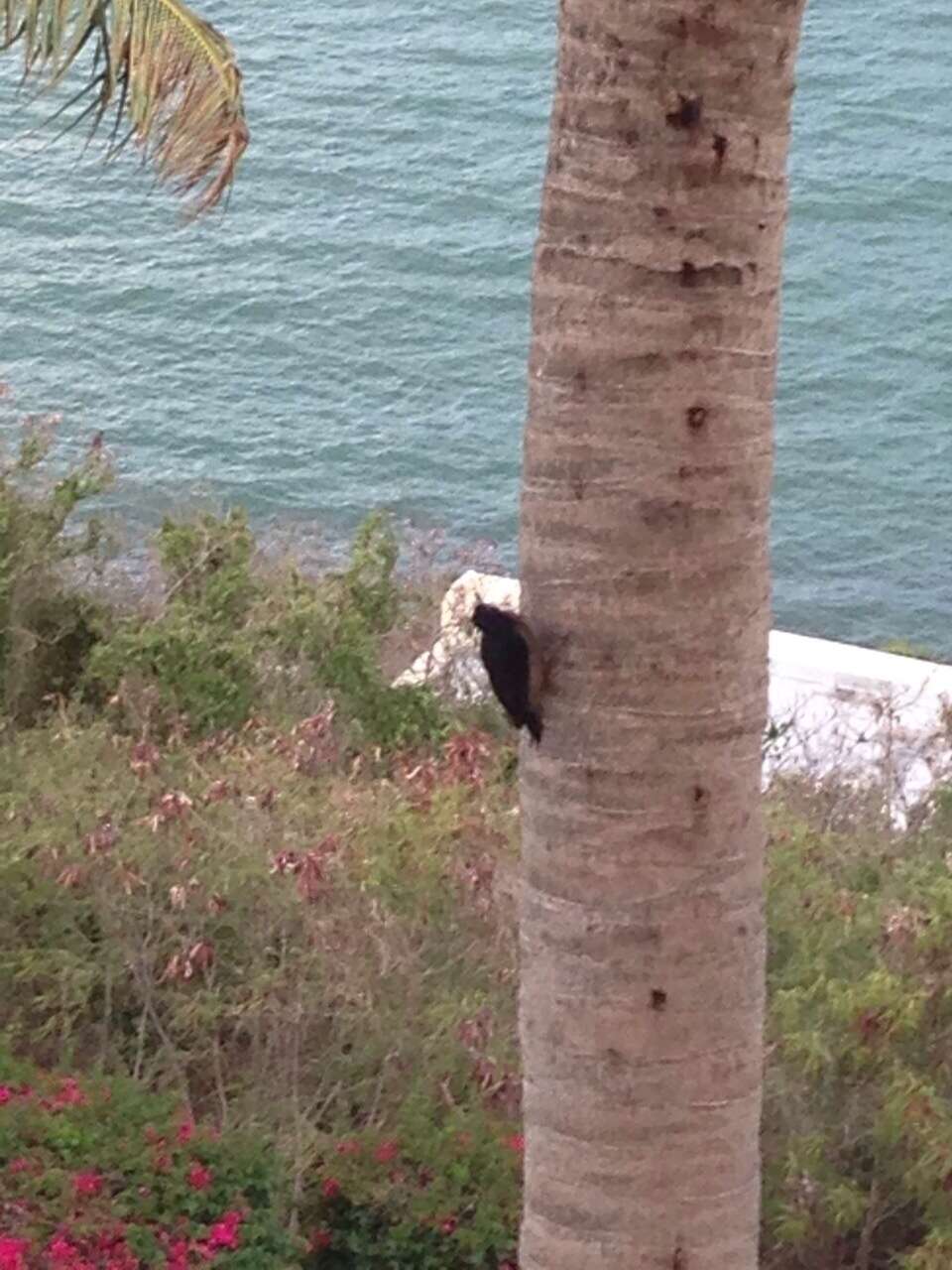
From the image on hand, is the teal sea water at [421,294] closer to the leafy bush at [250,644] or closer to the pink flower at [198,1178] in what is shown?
the leafy bush at [250,644]

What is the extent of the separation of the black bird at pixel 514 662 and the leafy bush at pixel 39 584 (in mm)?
7357

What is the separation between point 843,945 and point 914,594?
19.1 meters

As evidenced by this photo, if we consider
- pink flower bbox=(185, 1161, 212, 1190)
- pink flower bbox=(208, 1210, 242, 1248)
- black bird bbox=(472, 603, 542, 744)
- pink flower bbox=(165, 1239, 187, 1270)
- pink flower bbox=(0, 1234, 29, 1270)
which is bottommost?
pink flower bbox=(165, 1239, 187, 1270)

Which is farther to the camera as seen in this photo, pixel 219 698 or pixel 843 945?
pixel 219 698

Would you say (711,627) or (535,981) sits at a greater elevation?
(711,627)

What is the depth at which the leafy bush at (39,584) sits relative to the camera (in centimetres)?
1026

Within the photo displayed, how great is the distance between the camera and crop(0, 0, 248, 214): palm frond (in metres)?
8.68

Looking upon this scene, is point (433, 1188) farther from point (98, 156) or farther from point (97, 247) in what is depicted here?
point (98, 156)

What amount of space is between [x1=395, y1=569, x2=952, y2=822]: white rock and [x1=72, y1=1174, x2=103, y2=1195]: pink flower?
61.9 inches

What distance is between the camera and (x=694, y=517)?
9.05 ft

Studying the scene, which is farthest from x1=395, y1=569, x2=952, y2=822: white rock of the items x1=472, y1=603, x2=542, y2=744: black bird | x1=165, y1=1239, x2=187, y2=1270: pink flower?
x1=472, y1=603, x2=542, y2=744: black bird

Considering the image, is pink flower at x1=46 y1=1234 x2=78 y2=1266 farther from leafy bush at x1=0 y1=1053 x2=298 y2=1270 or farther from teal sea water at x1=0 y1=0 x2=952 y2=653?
teal sea water at x1=0 y1=0 x2=952 y2=653

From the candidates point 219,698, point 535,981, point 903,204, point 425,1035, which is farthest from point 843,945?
point 903,204

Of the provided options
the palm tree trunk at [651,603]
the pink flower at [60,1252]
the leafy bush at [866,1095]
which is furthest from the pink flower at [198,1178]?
the palm tree trunk at [651,603]
